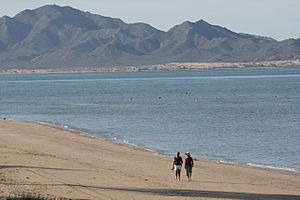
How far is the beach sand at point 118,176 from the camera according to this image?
75.9ft

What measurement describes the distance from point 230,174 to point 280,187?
3598mm

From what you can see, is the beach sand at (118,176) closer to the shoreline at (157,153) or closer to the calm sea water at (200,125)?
the shoreline at (157,153)

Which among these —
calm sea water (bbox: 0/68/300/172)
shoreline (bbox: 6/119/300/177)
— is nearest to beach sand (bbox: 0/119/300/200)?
shoreline (bbox: 6/119/300/177)

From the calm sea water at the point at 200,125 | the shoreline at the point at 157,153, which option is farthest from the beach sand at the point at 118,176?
the calm sea water at the point at 200,125

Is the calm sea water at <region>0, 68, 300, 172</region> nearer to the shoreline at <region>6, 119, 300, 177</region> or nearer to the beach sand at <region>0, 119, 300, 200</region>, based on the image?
the shoreline at <region>6, 119, 300, 177</region>

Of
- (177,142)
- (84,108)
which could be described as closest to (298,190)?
(177,142)

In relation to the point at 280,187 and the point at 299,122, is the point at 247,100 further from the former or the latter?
the point at 280,187

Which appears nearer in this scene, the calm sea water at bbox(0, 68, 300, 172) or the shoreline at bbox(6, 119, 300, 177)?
the shoreline at bbox(6, 119, 300, 177)

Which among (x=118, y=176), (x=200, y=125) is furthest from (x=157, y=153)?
(x=200, y=125)

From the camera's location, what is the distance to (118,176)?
89.3 ft

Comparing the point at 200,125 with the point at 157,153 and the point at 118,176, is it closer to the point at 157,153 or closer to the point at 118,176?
the point at 157,153

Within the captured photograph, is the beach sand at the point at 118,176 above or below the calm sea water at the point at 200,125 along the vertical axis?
above

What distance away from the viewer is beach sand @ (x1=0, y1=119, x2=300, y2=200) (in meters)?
23.1

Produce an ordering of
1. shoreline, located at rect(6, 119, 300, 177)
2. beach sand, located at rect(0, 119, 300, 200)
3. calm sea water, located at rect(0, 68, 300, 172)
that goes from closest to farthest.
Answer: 1. beach sand, located at rect(0, 119, 300, 200)
2. shoreline, located at rect(6, 119, 300, 177)
3. calm sea water, located at rect(0, 68, 300, 172)
